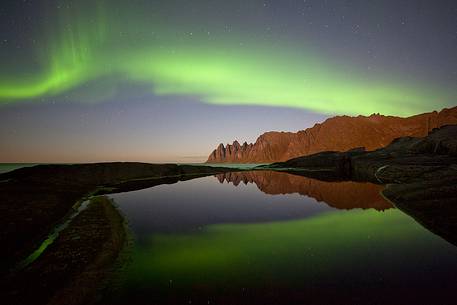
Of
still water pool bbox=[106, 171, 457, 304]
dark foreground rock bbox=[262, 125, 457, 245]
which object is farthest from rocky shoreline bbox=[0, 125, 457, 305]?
still water pool bbox=[106, 171, 457, 304]

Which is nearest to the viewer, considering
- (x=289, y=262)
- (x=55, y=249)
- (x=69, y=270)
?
(x=69, y=270)

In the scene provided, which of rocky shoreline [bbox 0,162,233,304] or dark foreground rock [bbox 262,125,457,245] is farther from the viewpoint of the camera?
dark foreground rock [bbox 262,125,457,245]

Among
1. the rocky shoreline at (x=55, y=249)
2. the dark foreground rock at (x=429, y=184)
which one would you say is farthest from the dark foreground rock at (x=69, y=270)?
the dark foreground rock at (x=429, y=184)

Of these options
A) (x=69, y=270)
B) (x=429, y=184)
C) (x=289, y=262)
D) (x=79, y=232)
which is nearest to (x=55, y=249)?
(x=79, y=232)

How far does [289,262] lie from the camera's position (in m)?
12.7

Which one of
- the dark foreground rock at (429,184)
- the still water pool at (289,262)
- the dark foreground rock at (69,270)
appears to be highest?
the dark foreground rock at (429,184)

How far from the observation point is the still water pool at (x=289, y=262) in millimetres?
9609

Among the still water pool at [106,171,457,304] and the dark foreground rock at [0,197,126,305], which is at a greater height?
the dark foreground rock at [0,197,126,305]

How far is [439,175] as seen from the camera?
1193 inches

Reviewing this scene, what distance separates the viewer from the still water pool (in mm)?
9609

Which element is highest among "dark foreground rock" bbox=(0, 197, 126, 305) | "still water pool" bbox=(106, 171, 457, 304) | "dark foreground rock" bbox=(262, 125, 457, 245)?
"dark foreground rock" bbox=(262, 125, 457, 245)

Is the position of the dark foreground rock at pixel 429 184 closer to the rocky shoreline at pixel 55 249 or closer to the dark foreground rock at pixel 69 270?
the dark foreground rock at pixel 69 270

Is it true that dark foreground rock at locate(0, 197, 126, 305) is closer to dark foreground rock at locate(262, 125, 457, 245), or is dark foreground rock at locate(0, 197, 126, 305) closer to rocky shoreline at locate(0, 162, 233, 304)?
rocky shoreline at locate(0, 162, 233, 304)

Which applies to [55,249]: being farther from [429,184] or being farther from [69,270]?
[429,184]
